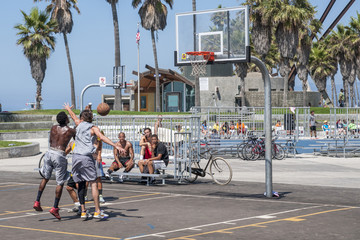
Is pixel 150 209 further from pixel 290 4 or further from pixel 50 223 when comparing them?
pixel 290 4

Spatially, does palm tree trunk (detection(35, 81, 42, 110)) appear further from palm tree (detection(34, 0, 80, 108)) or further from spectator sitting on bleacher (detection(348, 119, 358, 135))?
spectator sitting on bleacher (detection(348, 119, 358, 135))

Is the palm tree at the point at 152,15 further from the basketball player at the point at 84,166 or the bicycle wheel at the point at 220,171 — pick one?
the basketball player at the point at 84,166

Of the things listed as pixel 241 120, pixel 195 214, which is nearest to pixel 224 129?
pixel 241 120

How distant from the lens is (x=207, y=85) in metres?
60.2

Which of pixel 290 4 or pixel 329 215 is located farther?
pixel 290 4

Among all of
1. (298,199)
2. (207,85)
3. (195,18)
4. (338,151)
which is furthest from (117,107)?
(298,199)

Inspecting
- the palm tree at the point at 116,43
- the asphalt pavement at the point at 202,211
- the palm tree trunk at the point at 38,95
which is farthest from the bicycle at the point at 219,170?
the palm tree trunk at the point at 38,95

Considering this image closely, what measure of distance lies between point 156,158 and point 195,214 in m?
5.24

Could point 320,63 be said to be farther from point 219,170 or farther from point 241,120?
point 219,170

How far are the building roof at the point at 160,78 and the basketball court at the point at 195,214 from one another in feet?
158

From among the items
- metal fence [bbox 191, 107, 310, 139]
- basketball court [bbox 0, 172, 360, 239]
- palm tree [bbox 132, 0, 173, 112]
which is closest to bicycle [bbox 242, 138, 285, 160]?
metal fence [bbox 191, 107, 310, 139]

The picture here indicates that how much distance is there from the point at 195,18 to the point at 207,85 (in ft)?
141

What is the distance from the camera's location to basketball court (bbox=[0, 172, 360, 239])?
9.53m

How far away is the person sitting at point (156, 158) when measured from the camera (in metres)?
16.4
